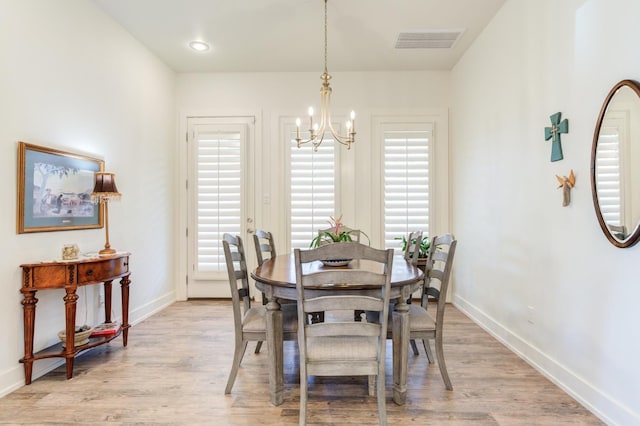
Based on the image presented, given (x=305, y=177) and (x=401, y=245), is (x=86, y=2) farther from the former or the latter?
(x=401, y=245)

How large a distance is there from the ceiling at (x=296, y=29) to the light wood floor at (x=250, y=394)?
3032 millimetres

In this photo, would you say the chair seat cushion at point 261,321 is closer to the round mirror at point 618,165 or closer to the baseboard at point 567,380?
the baseboard at point 567,380

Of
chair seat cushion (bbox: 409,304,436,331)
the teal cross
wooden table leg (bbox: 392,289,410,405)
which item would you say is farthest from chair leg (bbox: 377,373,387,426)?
the teal cross

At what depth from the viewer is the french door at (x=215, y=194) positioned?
15.0 ft

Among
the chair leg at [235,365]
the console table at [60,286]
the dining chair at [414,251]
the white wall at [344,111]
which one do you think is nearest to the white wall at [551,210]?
the white wall at [344,111]

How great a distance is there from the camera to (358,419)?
1953 millimetres

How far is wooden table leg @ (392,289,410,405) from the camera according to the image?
2074mm

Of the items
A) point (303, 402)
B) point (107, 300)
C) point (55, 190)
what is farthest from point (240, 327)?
point (55, 190)

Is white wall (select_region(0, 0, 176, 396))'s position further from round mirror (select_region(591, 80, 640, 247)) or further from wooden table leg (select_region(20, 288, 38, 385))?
round mirror (select_region(591, 80, 640, 247))

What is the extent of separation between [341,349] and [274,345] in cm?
46

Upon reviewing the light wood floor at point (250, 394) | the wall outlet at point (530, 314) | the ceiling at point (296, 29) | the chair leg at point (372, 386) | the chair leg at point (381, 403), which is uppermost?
the ceiling at point (296, 29)

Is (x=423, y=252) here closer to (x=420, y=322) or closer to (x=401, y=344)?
(x=420, y=322)

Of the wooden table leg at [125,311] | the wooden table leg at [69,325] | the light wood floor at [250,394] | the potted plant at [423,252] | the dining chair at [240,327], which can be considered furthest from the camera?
the potted plant at [423,252]

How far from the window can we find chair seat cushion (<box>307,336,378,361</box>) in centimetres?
273
